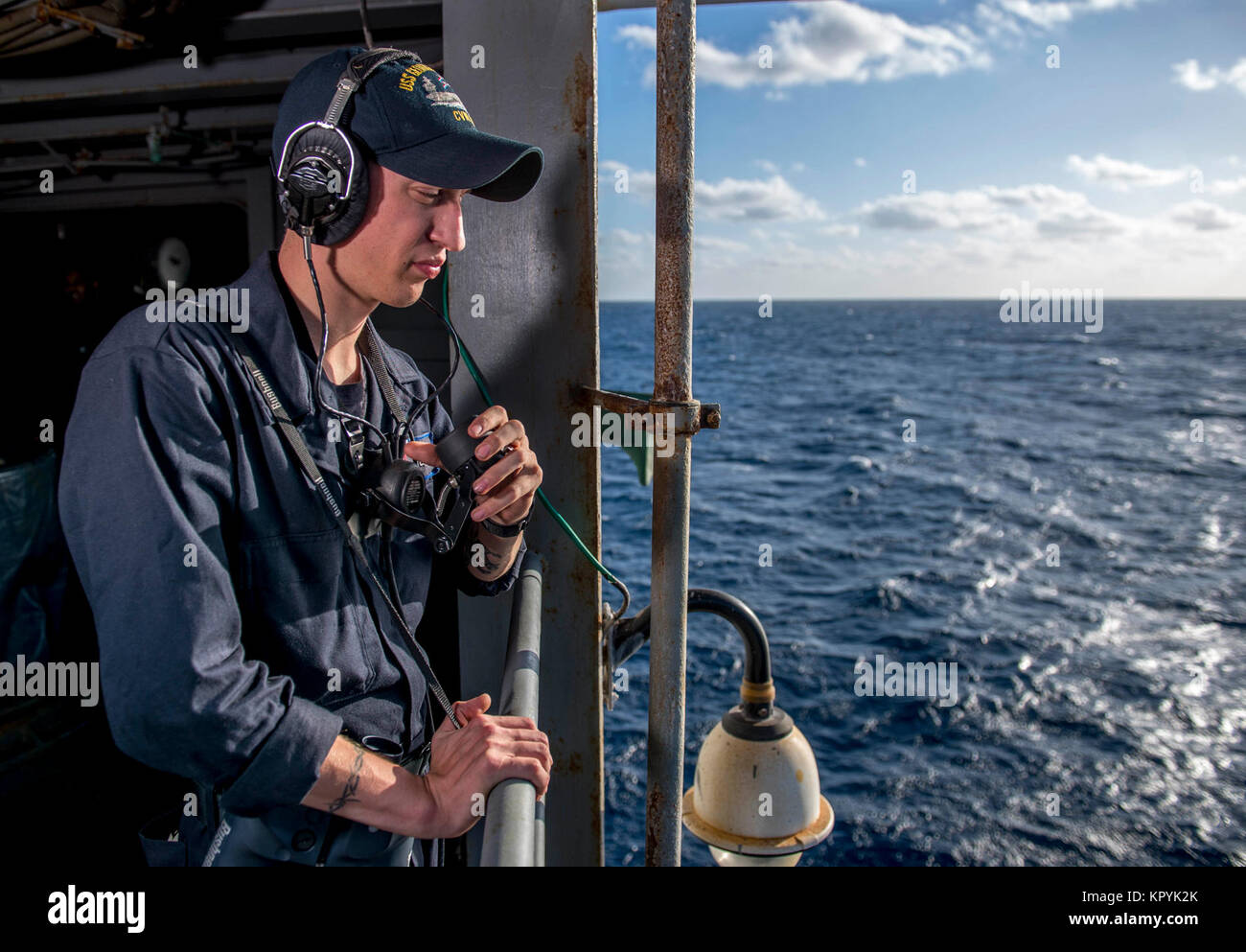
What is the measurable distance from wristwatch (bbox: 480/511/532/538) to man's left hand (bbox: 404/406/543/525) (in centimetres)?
16

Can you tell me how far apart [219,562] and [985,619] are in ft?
70.9

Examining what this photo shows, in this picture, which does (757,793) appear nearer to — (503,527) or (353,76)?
(503,527)

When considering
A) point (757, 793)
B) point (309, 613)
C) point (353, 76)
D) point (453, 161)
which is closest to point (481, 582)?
point (309, 613)

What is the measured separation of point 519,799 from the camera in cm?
144

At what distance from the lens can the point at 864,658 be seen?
1862 centimetres

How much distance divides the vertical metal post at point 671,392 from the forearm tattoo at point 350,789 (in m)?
0.92

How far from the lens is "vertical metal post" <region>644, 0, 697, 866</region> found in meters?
2.21

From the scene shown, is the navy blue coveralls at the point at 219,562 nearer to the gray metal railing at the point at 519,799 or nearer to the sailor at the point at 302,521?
the sailor at the point at 302,521

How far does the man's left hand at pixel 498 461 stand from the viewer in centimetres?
185

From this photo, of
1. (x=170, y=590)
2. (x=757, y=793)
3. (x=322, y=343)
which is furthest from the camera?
(x=757, y=793)

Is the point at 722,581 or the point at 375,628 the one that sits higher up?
the point at 375,628
